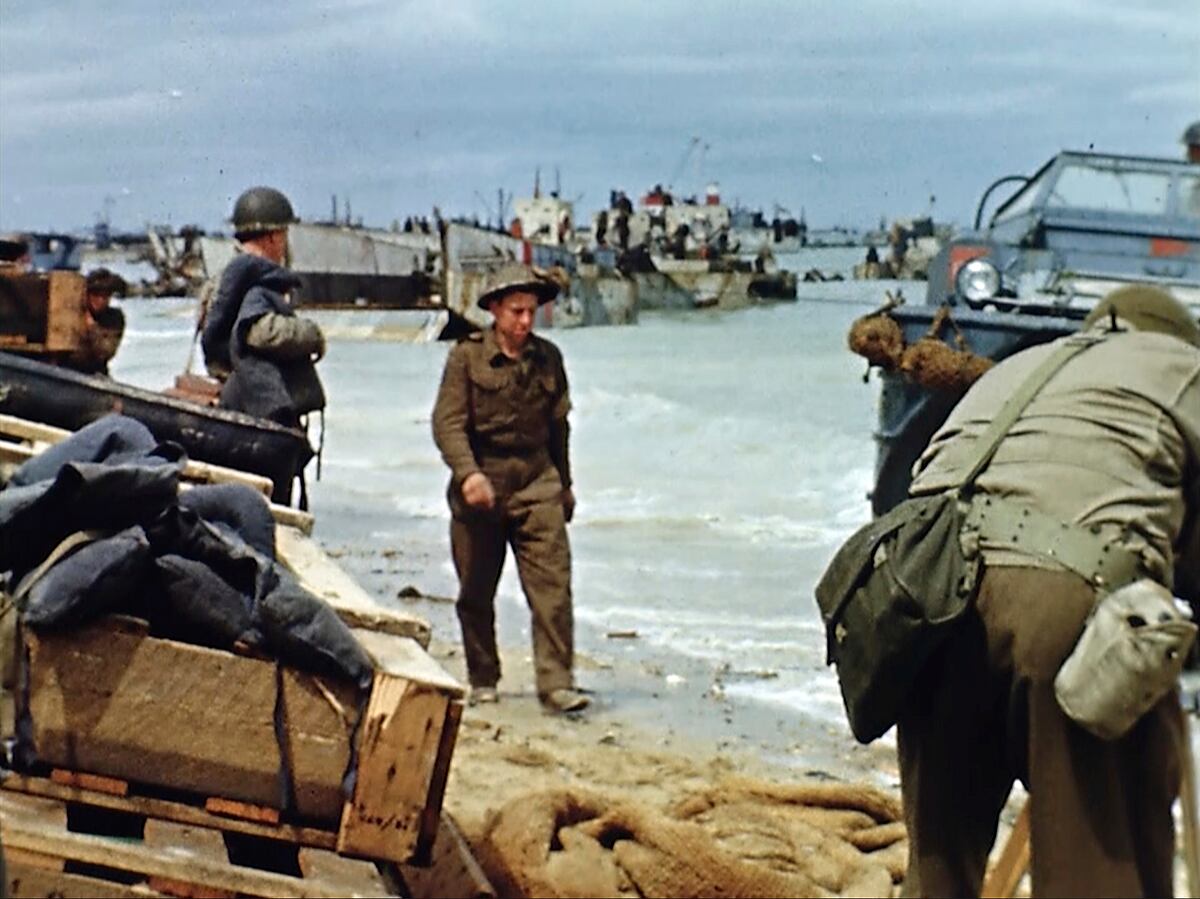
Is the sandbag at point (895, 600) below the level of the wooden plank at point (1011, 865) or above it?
above

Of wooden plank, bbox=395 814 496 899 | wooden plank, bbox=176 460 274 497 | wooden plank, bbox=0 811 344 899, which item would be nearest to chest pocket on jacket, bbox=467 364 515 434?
wooden plank, bbox=176 460 274 497

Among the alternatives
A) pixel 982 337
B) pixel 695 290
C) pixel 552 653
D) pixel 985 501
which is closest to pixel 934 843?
pixel 985 501

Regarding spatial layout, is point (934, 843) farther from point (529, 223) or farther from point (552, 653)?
→ point (529, 223)

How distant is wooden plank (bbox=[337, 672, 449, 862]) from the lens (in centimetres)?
364

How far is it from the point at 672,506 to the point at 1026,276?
24.6ft

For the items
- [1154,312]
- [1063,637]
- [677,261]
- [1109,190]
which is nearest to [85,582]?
[1063,637]

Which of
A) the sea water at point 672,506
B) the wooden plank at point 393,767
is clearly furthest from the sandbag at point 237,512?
the sea water at point 672,506

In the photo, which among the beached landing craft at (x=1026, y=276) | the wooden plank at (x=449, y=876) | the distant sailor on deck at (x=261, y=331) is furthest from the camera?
the beached landing craft at (x=1026, y=276)

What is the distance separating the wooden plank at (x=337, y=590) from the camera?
4.10m

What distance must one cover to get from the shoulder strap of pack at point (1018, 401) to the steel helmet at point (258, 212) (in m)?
4.50

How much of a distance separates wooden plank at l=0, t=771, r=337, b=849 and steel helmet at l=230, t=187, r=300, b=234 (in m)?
4.41

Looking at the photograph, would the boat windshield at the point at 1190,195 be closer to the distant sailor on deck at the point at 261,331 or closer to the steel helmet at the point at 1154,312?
the distant sailor on deck at the point at 261,331

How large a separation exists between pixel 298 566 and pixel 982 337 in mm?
5339

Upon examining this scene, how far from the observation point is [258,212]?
7758 millimetres
